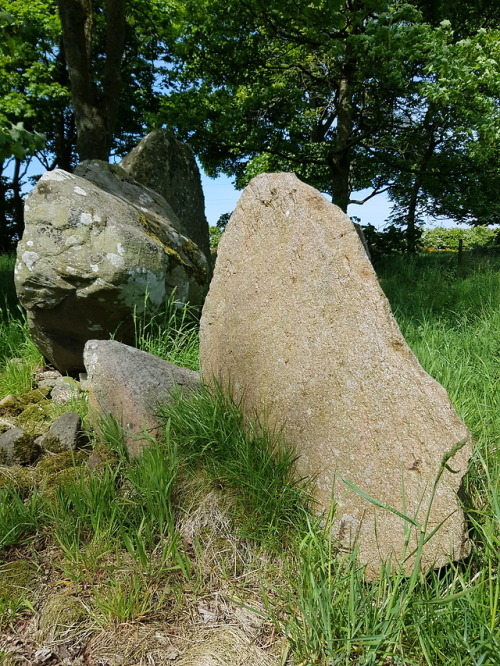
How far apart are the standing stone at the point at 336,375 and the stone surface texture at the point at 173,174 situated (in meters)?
2.85

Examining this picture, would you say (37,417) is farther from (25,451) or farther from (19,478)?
(19,478)

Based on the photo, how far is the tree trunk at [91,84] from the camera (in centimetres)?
663

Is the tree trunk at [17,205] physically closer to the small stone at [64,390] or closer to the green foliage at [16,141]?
the green foliage at [16,141]

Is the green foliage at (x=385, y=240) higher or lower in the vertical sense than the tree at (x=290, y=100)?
lower

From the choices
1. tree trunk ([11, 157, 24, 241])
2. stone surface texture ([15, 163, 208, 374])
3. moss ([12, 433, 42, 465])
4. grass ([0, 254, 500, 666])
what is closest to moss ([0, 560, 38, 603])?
grass ([0, 254, 500, 666])

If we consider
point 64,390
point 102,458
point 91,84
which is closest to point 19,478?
point 102,458

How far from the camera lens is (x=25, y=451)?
3059 millimetres

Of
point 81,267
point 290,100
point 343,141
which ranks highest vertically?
point 290,100

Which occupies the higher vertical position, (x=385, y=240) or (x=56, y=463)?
(x=385, y=240)

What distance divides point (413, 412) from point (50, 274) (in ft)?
9.25

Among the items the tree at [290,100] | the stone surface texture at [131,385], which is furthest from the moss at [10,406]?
the tree at [290,100]

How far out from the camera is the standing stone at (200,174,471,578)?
6.75 ft

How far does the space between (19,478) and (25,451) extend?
253 millimetres

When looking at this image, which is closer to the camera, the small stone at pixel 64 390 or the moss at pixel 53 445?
the moss at pixel 53 445
